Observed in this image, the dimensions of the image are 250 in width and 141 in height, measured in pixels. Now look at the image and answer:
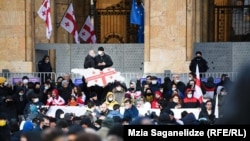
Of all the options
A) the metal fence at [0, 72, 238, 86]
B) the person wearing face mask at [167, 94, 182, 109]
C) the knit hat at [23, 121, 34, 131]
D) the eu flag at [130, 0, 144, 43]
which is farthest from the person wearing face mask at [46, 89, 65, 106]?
the eu flag at [130, 0, 144, 43]

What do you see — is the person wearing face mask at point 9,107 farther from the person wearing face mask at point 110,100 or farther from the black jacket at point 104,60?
the black jacket at point 104,60

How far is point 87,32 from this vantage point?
110 feet

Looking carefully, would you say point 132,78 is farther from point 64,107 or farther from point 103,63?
point 64,107

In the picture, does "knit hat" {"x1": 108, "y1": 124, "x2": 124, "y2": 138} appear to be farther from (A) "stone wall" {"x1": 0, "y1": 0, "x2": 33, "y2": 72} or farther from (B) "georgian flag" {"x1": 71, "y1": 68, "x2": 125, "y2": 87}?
(A) "stone wall" {"x1": 0, "y1": 0, "x2": 33, "y2": 72}

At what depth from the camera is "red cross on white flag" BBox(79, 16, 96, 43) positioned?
3347 cm

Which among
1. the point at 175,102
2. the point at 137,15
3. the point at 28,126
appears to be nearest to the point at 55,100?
the point at 175,102

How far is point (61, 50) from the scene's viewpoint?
3042 cm

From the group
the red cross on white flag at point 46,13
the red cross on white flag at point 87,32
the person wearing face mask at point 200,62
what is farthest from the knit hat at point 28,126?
the red cross on white flag at point 87,32

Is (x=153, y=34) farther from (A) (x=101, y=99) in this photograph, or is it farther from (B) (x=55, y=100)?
(B) (x=55, y=100)

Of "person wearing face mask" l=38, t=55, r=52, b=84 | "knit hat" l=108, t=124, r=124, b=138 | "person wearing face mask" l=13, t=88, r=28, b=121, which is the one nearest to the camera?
"knit hat" l=108, t=124, r=124, b=138

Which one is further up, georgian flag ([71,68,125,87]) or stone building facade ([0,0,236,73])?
stone building facade ([0,0,236,73])

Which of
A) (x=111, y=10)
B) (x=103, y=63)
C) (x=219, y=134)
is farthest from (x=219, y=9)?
(x=219, y=134)

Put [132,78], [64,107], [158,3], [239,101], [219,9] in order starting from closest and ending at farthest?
[239,101]
[64,107]
[132,78]
[158,3]
[219,9]

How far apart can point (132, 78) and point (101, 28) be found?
9.52 metres
